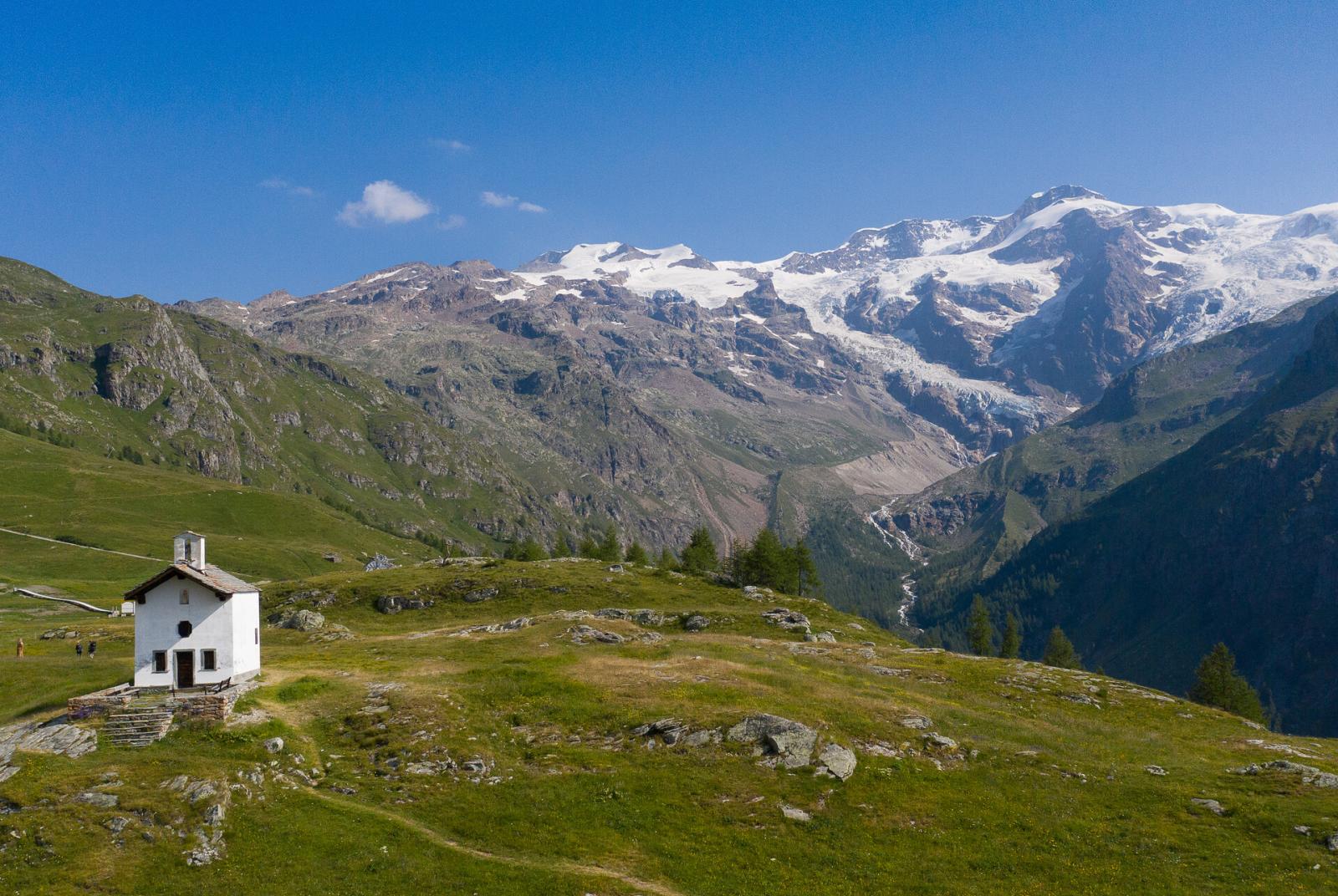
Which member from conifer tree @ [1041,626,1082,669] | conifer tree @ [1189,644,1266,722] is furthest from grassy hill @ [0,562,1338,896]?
conifer tree @ [1041,626,1082,669]

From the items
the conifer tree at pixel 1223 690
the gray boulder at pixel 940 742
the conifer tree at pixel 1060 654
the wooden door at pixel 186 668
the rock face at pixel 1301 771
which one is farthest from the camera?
the conifer tree at pixel 1060 654

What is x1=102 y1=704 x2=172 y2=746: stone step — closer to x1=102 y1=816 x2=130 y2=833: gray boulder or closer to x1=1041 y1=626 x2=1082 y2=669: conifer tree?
x1=102 y1=816 x2=130 y2=833: gray boulder

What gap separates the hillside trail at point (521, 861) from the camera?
3350 centimetres

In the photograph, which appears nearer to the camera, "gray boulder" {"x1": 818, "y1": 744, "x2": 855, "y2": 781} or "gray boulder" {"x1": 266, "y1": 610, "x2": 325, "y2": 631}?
"gray boulder" {"x1": 818, "y1": 744, "x2": 855, "y2": 781}

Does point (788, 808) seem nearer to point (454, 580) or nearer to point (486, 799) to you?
point (486, 799)

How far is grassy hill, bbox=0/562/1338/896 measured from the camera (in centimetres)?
3416

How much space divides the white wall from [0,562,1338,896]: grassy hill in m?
3.80

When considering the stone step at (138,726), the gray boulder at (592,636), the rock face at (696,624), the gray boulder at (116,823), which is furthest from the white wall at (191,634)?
the rock face at (696,624)

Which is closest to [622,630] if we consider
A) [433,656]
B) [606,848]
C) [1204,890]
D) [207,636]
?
[433,656]

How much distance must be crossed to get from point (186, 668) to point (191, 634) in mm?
2292

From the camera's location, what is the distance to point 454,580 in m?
127

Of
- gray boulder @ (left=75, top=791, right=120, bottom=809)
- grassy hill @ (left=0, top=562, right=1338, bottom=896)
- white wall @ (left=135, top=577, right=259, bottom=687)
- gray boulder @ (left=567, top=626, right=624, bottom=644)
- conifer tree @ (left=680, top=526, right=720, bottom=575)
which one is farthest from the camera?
conifer tree @ (left=680, top=526, right=720, bottom=575)

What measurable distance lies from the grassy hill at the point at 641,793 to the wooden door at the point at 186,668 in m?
4.68

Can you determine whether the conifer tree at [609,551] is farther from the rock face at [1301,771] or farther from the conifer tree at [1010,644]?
the rock face at [1301,771]
